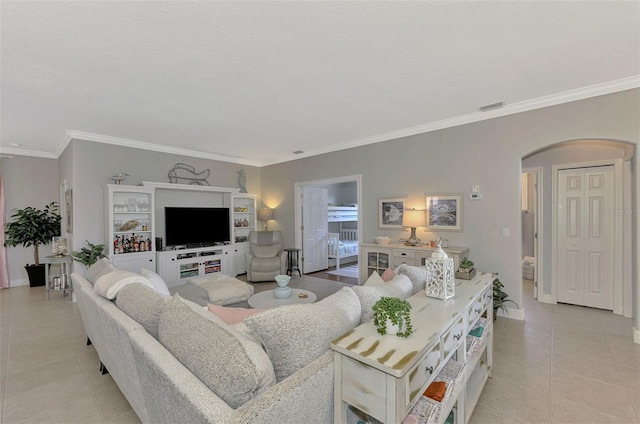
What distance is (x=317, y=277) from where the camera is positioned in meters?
5.85

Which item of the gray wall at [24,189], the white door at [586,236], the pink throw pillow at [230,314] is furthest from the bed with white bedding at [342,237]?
the gray wall at [24,189]

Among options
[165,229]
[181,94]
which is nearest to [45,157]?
[165,229]

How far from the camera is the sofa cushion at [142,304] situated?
1567mm

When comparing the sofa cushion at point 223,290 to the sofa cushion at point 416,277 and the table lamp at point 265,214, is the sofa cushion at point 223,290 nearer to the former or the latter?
the sofa cushion at point 416,277

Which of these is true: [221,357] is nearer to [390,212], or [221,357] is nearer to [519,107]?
[390,212]

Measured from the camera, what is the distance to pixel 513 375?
2.26m

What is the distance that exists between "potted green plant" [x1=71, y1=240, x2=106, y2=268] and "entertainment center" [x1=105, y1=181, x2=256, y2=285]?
193mm

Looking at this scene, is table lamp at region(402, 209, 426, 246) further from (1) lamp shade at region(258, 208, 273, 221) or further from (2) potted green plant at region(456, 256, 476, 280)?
(1) lamp shade at region(258, 208, 273, 221)

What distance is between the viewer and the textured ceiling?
5.84 ft

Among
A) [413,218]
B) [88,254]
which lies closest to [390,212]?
[413,218]

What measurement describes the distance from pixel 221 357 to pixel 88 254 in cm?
438

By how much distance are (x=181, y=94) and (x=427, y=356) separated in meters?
3.22

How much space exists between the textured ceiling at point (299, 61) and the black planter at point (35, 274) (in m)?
2.68

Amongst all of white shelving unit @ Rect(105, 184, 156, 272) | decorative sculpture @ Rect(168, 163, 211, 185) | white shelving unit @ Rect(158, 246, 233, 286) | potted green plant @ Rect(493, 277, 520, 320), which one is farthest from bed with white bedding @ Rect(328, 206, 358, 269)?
white shelving unit @ Rect(105, 184, 156, 272)
